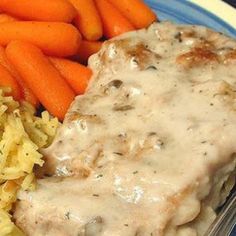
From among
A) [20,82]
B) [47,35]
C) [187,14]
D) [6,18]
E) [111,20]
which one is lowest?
[20,82]

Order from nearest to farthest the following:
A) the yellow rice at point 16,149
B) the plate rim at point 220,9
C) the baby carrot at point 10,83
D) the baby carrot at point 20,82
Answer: the yellow rice at point 16,149 < the baby carrot at point 10,83 < the baby carrot at point 20,82 < the plate rim at point 220,9

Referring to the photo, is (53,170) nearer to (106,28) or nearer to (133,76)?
(133,76)

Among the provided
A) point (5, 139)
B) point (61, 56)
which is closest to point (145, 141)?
point (5, 139)

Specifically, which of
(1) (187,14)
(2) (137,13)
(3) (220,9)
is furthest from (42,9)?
(3) (220,9)

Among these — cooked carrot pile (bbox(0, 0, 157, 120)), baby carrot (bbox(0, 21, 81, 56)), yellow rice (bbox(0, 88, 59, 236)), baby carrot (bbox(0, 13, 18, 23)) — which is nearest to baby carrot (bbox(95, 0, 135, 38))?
cooked carrot pile (bbox(0, 0, 157, 120))

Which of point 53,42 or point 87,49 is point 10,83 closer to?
point 53,42

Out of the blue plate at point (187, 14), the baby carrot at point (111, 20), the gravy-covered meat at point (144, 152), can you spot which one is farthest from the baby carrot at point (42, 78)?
the blue plate at point (187, 14)

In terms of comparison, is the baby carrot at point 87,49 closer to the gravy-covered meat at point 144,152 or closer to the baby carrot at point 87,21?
the baby carrot at point 87,21
